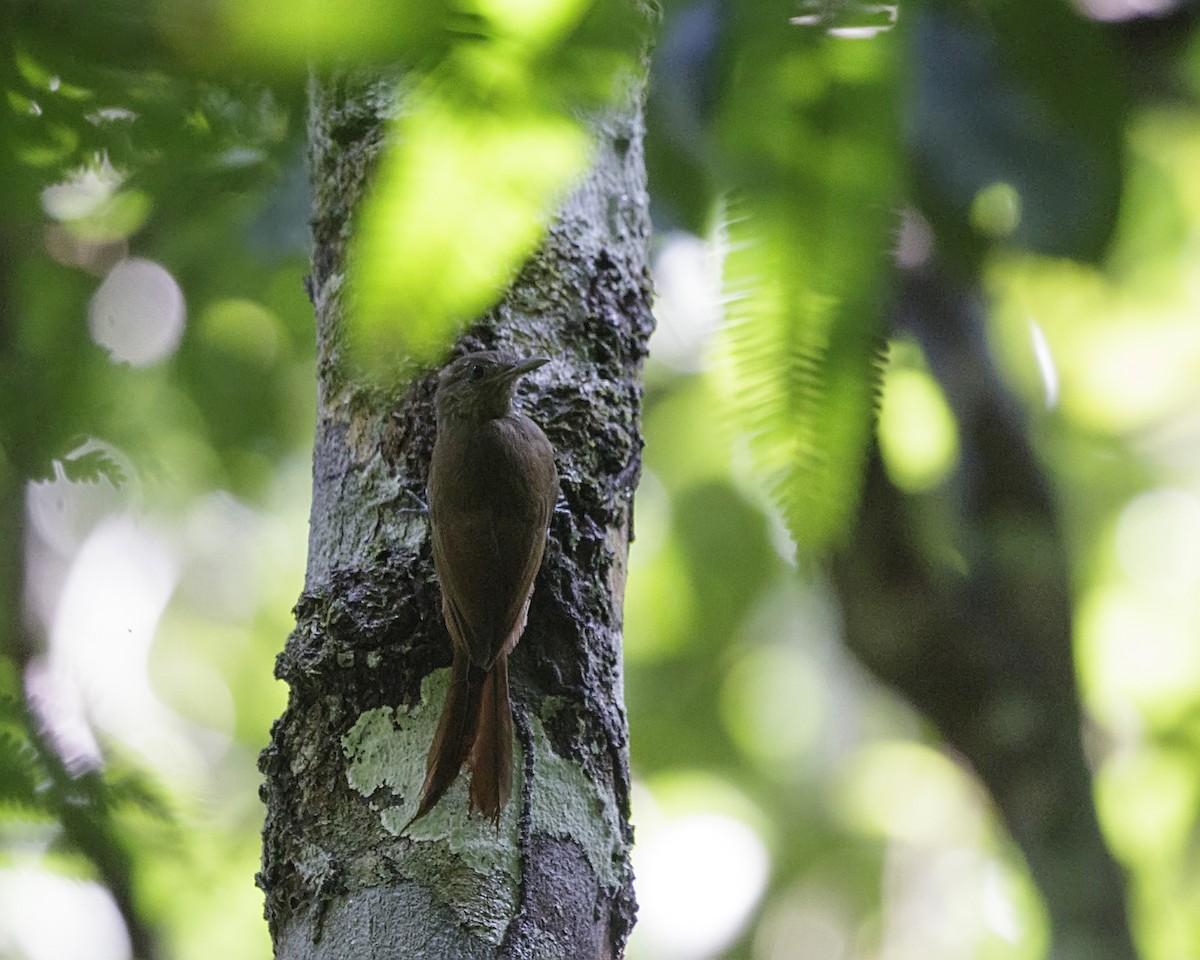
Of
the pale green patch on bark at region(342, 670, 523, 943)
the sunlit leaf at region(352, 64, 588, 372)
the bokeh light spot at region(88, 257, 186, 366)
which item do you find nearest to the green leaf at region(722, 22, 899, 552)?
the sunlit leaf at region(352, 64, 588, 372)

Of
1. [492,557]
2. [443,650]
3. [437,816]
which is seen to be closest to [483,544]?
[492,557]

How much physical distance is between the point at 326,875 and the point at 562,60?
1337 millimetres

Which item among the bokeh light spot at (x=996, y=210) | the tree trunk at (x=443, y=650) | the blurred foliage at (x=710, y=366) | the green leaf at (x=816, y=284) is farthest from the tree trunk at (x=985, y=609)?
the green leaf at (x=816, y=284)

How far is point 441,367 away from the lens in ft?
7.09

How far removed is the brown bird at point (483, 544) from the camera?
1834 millimetres

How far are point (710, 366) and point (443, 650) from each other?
1.19 m

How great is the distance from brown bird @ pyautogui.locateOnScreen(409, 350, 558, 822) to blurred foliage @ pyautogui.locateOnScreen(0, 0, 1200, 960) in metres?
0.34

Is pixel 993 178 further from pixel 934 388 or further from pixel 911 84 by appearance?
pixel 934 388

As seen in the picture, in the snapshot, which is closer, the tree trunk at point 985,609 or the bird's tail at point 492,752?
the bird's tail at point 492,752

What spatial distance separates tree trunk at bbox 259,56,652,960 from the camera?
A: 68.5 inches

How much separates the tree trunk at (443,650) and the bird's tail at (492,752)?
0.07 feet

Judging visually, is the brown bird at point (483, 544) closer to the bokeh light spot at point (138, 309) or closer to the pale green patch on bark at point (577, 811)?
the pale green patch on bark at point (577, 811)

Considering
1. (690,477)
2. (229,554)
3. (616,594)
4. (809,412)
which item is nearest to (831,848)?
(690,477)

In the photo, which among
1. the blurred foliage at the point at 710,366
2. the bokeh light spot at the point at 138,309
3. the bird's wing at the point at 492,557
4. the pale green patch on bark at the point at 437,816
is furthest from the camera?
the bokeh light spot at the point at 138,309
